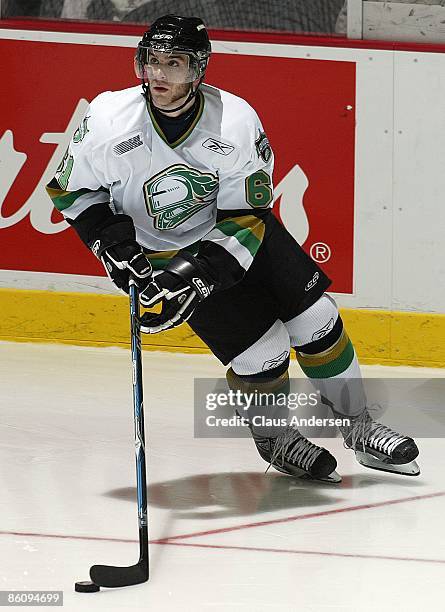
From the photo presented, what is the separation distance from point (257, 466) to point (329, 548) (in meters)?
0.69

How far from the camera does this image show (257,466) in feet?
12.3

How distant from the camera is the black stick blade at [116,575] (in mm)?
2771

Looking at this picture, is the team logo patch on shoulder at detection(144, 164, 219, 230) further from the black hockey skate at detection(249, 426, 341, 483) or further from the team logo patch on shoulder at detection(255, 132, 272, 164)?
the black hockey skate at detection(249, 426, 341, 483)

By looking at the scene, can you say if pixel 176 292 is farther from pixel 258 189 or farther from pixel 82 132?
pixel 82 132

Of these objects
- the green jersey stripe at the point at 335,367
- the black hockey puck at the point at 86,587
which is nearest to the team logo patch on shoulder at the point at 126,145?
the green jersey stripe at the point at 335,367

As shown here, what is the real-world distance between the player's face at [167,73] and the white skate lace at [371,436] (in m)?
0.95

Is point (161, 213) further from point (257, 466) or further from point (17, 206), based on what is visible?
point (17, 206)

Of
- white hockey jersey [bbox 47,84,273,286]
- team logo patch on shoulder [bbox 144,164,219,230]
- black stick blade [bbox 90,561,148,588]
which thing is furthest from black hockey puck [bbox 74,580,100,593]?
team logo patch on shoulder [bbox 144,164,219,230]

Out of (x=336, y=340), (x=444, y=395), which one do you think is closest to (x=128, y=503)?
(x=336, y=340)

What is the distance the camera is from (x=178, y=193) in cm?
332

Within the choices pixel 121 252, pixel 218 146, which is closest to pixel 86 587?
pixel 121 252

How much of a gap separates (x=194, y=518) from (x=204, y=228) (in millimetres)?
661

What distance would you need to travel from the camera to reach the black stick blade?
9.09 ft

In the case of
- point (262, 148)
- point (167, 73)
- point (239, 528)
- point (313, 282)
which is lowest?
point (239, 528)
